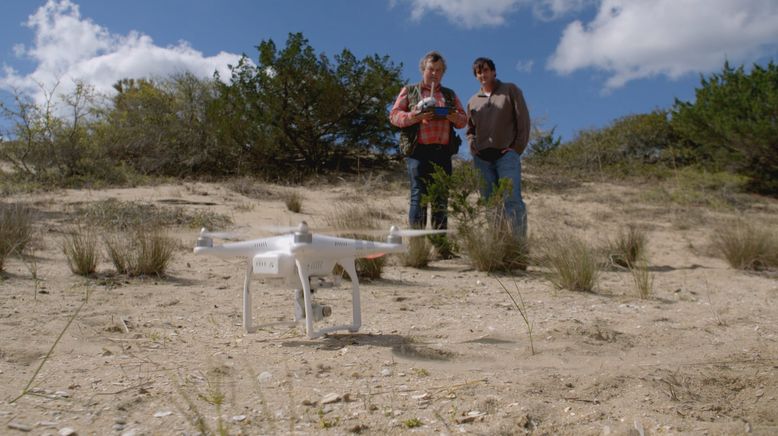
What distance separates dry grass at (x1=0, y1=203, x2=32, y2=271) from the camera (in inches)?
193

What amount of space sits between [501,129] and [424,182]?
84 centimetres

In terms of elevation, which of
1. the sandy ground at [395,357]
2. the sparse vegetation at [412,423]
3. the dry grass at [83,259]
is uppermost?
the dry grass at [83,259]

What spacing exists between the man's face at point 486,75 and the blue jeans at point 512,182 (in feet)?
2.22

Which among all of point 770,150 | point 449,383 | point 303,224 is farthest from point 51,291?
point 770,150

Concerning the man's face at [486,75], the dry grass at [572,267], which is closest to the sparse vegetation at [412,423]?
the dry grass at [572,267]

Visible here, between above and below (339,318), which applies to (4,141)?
above

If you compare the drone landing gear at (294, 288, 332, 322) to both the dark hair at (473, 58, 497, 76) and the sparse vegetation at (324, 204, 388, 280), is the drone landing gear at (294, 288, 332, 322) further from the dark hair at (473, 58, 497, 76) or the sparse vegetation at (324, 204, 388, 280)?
the dark hair at (473, 58, 497, 76)

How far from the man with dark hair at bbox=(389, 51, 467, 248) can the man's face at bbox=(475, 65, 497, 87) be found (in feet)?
1.66

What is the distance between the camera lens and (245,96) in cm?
1304

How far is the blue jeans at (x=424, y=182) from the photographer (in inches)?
222

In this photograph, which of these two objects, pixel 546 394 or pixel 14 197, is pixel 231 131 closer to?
pixel 14 197

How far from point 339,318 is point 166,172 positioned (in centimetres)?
1036

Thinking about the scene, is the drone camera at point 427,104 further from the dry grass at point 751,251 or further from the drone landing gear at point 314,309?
the dry grass at point 751,251

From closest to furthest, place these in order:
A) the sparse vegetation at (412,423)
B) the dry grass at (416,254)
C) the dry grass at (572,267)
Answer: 1. the sparse vegetation at (412,423)
2. the dry grass at (572,267)
3. the dry grass at (416,254)
